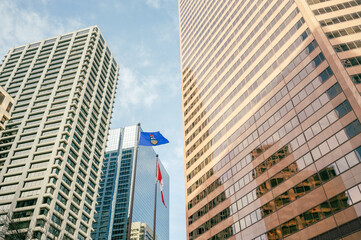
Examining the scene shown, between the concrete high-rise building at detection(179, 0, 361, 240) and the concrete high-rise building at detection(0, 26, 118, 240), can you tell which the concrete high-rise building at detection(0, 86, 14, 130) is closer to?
the concrete high-rise building at detection(0, 26, 118, 240)

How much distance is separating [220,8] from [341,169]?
211 ft

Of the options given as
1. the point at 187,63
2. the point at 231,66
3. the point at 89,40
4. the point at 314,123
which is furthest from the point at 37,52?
the point at 314,123

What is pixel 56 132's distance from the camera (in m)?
84.8

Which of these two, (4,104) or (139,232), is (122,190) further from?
(4,104)

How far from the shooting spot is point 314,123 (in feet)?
155

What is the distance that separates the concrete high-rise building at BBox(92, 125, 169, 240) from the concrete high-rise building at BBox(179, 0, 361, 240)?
75.2 metres

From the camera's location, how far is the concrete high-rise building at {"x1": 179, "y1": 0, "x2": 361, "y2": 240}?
4216 centimetres

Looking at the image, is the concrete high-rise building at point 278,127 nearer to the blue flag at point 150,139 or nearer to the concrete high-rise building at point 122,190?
the blue flag at point 150,139

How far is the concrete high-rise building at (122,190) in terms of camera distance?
151000mm

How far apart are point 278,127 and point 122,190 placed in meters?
126

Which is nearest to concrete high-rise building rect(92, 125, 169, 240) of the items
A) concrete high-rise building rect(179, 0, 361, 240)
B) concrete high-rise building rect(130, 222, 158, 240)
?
concrete high-rise building rect(130, 222, 158, 240)

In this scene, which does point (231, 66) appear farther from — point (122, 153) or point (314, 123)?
point (122, 153)

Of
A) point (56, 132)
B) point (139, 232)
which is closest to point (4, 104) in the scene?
point (56, 132)

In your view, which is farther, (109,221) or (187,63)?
(109,221)
